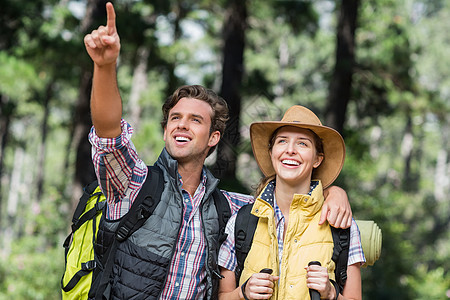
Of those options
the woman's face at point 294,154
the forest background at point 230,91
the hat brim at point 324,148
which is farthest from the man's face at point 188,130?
the forest background at point 230,91

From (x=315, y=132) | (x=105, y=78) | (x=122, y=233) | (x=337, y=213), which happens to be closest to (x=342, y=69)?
(x=315, y=132)

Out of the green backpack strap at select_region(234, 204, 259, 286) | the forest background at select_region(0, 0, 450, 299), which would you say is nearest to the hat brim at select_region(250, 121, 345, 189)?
the green backpack strap at select_region(234, 204, 259, 286)

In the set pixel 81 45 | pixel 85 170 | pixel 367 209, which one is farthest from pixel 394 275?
pixel 81 45

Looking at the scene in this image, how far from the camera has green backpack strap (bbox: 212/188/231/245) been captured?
279cm

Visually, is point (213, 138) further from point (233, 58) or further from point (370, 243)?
point (233, 58)

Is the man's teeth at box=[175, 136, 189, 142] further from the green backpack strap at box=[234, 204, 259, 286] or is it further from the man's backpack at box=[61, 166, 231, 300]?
the green backpack strap at box=[234, 204, 259, 286]

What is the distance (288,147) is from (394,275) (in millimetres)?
11730

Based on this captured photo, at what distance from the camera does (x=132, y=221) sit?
257 centimetres

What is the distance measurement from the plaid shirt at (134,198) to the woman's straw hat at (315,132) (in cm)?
46

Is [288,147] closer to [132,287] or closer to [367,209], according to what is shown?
[132,287]

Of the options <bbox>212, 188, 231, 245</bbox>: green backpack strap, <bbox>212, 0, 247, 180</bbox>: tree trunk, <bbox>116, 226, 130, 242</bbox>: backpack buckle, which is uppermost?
<bbox>212, 0, 247, 180</bbox>: tree trunk

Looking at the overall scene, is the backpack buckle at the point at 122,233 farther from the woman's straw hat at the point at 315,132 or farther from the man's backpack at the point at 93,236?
the woman's straw hat at the point at 315,132

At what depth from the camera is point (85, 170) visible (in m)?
8.06

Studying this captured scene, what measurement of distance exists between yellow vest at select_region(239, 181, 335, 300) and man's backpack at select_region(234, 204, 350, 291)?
28 mm
